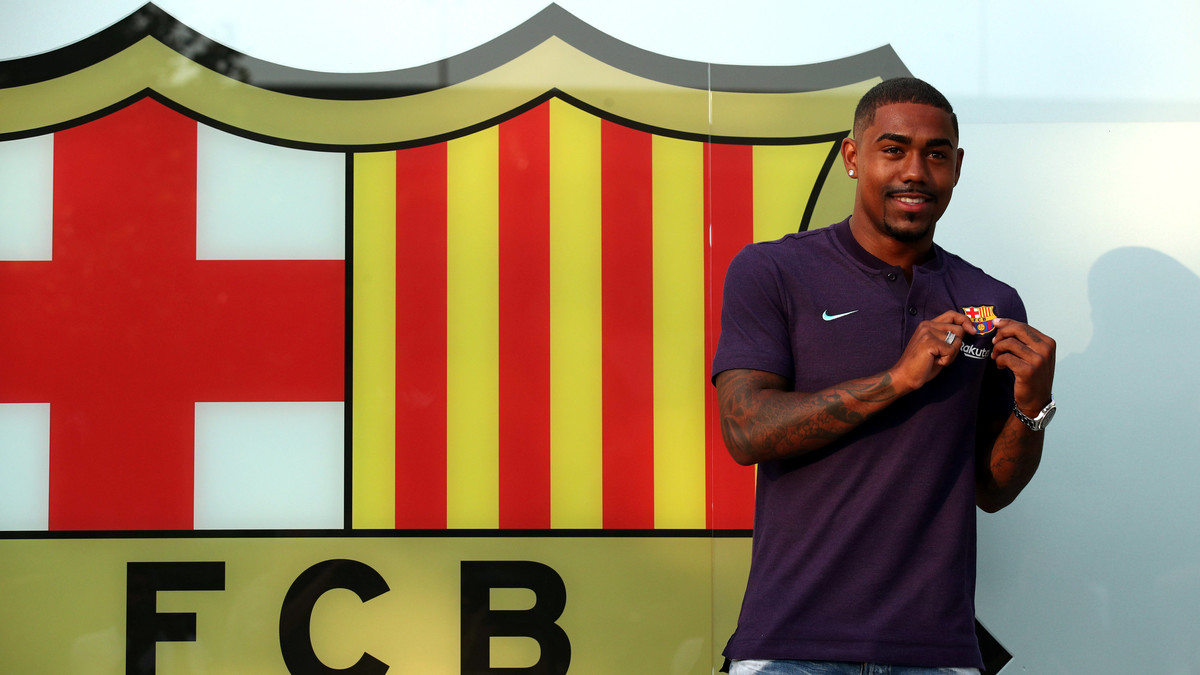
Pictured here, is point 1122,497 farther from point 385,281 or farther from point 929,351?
point 385,281

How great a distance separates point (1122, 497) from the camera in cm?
200

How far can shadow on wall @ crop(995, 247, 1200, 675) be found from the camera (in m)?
1.98

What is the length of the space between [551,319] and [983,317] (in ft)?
3.21

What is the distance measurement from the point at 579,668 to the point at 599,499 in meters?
0.36

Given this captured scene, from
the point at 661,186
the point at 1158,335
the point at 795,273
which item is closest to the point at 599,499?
the point at 661,186

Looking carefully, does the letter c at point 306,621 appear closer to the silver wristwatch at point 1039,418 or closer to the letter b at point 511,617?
the letter b at point 511,617

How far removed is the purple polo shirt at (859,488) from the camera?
3.92 feet

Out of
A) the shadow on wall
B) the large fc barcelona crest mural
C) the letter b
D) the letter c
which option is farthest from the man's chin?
the letter c

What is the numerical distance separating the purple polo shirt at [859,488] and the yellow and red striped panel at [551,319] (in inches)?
26.6

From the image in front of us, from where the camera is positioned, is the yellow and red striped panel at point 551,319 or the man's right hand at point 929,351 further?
the yellow and red striped panel at point 551,319

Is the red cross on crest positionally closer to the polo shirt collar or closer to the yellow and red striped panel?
the yellow and red striped panel

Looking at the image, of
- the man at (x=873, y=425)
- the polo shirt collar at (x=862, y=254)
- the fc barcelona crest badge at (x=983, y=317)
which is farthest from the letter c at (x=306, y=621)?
the fc barcelona crest badge at (x=983, y=317)

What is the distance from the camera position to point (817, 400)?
3.86ft

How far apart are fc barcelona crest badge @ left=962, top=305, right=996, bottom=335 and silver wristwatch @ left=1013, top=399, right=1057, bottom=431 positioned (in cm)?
14
